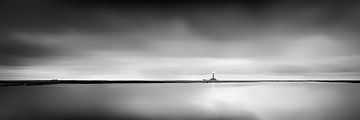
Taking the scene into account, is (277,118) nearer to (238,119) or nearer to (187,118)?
(238,119)

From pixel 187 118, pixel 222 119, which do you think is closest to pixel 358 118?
pixel 222 119

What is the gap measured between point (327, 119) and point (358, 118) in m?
1.94

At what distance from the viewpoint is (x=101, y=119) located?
20016 mm

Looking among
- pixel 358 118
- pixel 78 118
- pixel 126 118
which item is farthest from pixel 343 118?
pixel 78 118

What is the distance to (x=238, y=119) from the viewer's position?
786 inches

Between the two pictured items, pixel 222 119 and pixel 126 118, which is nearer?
pixel 222 119

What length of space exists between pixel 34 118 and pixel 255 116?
1612 cm

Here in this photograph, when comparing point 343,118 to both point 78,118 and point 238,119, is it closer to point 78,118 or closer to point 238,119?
point 238,119

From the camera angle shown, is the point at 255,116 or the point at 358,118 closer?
the point at 358,118

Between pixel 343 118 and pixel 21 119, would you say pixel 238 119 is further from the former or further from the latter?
pixel 21 119

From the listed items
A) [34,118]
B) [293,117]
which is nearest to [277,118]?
[293,117]

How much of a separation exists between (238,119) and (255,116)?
95.6 inches

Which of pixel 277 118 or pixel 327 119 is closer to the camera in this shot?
pixel 327 119

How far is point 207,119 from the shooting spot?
19.8 metres
